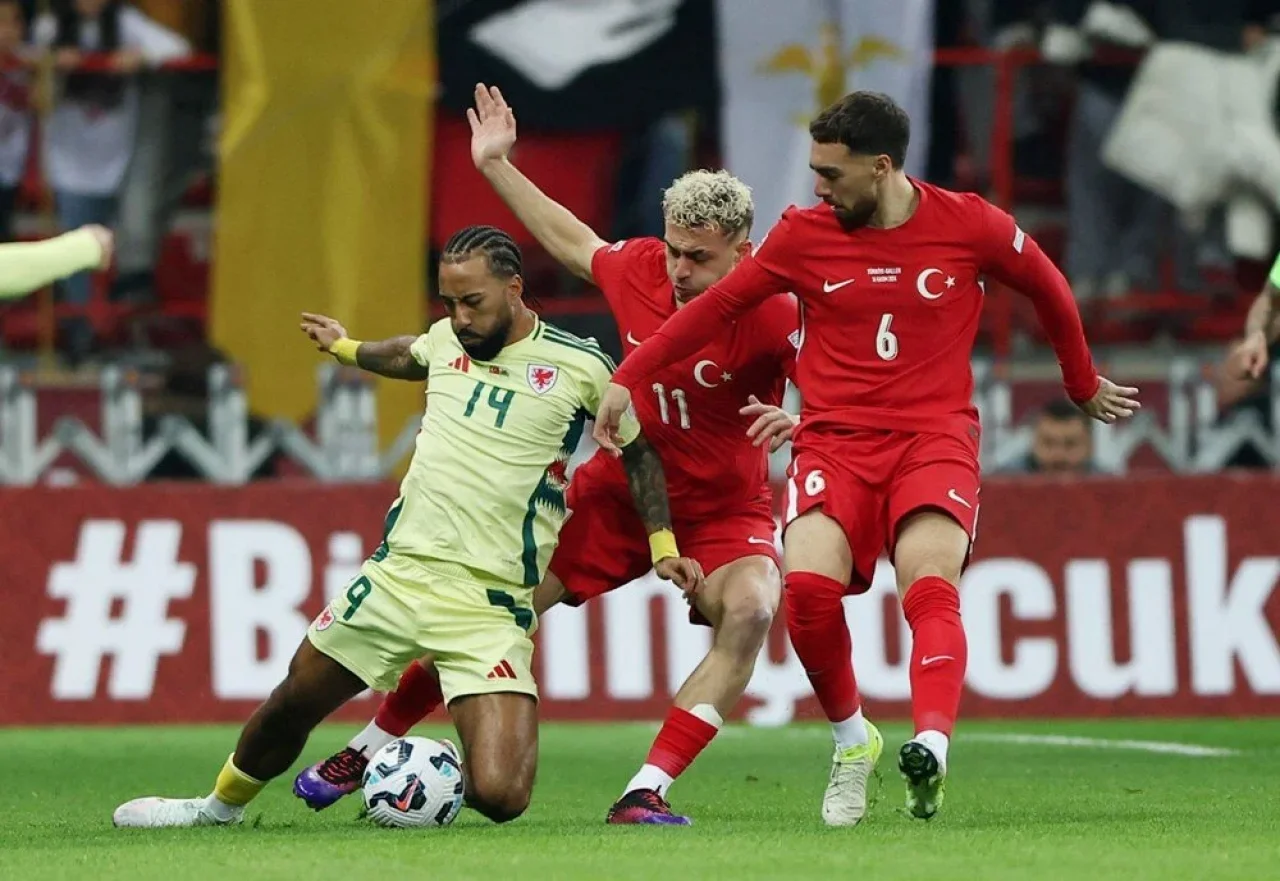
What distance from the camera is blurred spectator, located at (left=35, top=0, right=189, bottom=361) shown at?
1766 cm

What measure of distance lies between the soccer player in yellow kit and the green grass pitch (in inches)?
10.0

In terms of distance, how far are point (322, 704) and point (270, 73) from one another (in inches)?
334

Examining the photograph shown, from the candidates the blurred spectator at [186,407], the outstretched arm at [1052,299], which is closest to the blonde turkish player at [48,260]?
the outstretched arm at [1052,299]

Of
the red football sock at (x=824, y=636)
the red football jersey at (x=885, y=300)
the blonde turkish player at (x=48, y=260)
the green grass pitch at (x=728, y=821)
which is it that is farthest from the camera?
the red football jersey at (x=885, y=300)

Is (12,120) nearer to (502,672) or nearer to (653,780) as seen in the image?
(502,672)

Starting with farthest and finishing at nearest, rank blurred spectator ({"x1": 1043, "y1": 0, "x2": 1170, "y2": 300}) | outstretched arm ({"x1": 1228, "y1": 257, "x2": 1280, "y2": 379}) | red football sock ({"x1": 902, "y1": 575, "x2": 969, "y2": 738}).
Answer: blurred spectator ({"x1": 1043, "y1": 0, "x2": 1170, "y2": 300}) < outstretched arm ({"x1": 1228, "y1": 257, "x2": 1280, "y2": 379}) < red football sock ({"x1": 902, "y1": 575, "x2": 969, "y2": 738})

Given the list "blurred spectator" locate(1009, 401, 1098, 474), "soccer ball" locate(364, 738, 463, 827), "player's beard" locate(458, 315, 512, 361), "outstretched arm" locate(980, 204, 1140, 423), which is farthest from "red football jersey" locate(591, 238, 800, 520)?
"blurred spectator" locate(1009, 401, 1098, 474)

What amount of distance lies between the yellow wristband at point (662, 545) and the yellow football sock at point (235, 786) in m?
1.46

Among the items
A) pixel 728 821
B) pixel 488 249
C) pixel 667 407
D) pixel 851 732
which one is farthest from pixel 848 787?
pixel 488 249

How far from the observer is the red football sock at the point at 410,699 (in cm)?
948

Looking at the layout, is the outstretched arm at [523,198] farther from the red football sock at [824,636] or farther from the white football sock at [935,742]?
the white football sock at [935,742]

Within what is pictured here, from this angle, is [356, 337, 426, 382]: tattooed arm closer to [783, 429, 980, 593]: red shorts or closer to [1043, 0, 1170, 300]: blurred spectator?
[783, 429, 980, 593]: red shorts

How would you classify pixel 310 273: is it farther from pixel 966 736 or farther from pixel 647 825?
pixel 647 825

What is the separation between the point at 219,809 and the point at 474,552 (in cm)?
118
